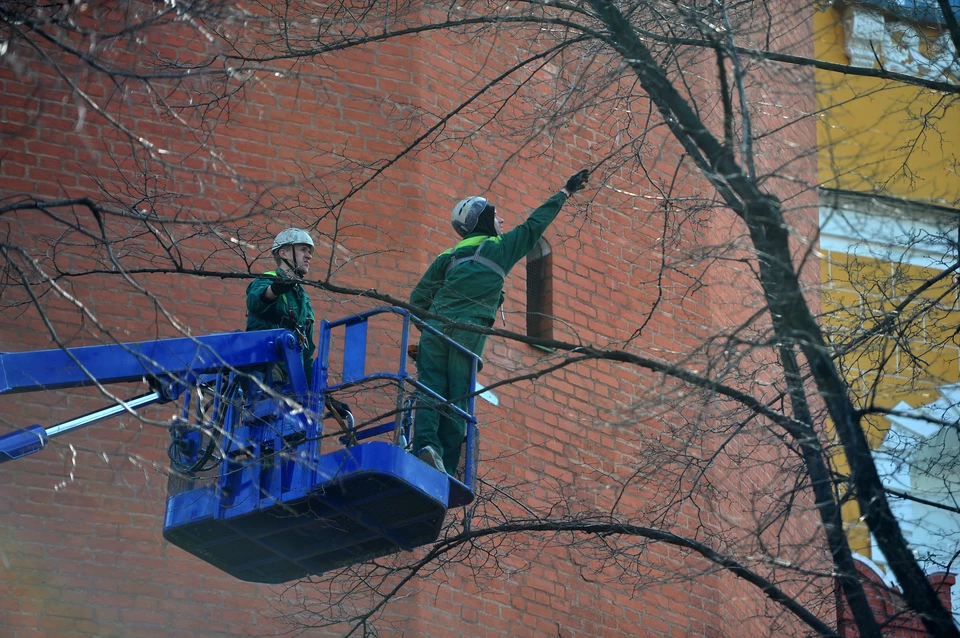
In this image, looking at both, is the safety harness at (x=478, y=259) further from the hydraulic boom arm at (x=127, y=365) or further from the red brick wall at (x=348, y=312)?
the hydraulic boom arm at (x=127, y=365)

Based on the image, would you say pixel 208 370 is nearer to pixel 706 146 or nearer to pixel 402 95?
pixel 706 146

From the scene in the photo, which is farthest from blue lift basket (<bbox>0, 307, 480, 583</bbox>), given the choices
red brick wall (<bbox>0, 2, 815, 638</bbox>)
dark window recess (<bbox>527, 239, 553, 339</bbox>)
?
dark window recess (<bbox>527, 239, 553, 339</bbox>)

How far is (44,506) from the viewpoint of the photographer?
10.9 m

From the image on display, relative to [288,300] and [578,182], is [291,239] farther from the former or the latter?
[578,182]

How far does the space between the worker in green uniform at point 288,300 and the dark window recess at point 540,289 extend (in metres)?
3.99

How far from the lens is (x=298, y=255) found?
30.3ft

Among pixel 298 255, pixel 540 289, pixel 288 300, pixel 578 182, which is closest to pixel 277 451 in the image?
pixel 288 300

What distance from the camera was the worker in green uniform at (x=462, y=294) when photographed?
9.08 metres

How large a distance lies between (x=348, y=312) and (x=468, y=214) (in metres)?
2.65

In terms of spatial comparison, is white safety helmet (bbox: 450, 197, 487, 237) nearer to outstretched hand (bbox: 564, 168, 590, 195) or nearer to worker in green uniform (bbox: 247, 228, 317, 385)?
outstretched hand (bbox: 564, 168, 590, 195)

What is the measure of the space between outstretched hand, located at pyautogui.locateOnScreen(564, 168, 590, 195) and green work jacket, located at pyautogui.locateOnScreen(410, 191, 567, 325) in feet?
0.42

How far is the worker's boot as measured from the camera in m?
8.66

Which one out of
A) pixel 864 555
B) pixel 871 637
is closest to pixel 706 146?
pixel 871 637

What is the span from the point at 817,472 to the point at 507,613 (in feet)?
16.4
